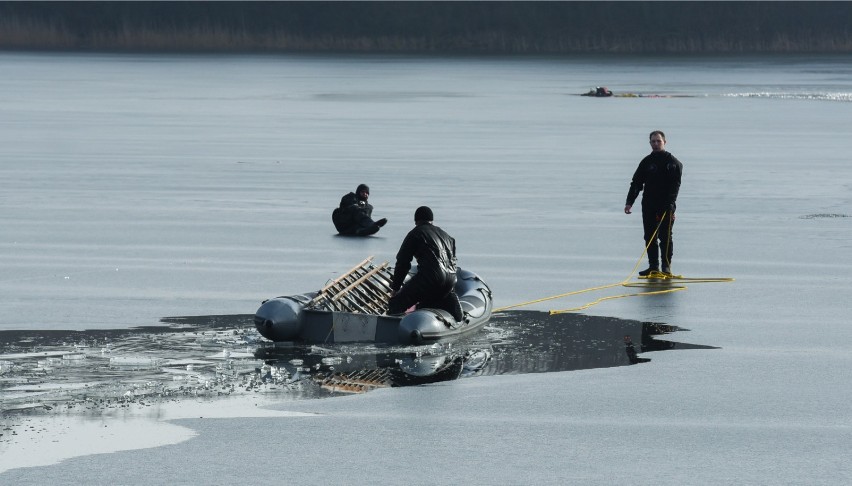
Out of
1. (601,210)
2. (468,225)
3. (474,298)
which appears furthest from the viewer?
(601,210)

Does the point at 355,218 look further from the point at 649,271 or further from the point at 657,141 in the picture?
the point at 657,141

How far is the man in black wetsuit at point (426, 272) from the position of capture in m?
13.1

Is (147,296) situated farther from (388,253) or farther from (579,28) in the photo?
(579,28)

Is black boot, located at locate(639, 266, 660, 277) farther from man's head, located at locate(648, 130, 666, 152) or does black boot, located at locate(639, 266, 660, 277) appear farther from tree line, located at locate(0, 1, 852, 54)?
tree line, located at locate(0, 1, 852, 54)

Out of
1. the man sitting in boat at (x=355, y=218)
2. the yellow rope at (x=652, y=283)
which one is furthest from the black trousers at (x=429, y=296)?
the man sitting in boat at (x=355, y=218)

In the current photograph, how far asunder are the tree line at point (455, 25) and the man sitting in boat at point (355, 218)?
94.1 meters

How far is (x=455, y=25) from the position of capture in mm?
129000

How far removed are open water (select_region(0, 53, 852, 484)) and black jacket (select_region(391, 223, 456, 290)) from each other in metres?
0.73

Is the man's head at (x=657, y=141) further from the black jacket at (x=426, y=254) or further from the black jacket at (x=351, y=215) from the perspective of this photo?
the black jacket at (x=351, y=215)

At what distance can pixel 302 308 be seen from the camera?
503 inches

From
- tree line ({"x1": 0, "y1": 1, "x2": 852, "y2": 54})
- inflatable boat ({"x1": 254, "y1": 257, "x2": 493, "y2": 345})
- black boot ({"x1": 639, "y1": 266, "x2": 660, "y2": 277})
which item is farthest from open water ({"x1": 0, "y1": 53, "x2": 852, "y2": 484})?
tree line ({"x1": 0, "y1": 1, "x2": 852, "y2": 54})

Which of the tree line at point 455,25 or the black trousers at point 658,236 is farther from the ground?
the tree line at point 455,25

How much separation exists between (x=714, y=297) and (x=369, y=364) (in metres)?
5.23

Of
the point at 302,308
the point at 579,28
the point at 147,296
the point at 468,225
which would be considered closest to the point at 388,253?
the point at 468,225
